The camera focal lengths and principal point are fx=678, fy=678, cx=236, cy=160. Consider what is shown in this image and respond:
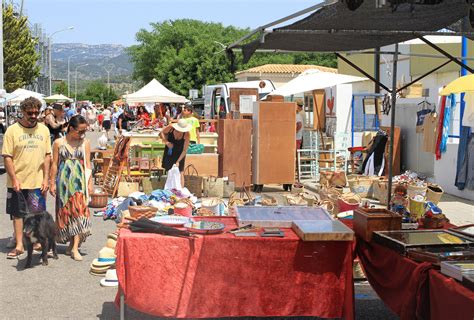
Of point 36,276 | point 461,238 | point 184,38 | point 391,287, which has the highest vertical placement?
point 184,38

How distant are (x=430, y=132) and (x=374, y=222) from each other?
1029 cm

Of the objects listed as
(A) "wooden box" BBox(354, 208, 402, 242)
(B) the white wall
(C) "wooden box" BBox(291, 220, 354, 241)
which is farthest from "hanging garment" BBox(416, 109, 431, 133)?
(C) "wooden box" BBox(291, 220, 354, 241)

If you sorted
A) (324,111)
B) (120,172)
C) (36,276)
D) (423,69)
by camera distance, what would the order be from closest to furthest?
(36,276), (120,172), (324,111), (423,69)

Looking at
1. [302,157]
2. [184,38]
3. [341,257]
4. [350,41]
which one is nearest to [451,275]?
[341,257]

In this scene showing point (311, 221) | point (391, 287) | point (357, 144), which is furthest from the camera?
point (357, 144)

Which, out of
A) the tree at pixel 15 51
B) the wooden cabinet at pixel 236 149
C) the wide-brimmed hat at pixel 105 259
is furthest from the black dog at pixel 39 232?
the tree at pixel 15 51

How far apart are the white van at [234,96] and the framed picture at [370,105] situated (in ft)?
15.2

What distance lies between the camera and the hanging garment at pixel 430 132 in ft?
48.8

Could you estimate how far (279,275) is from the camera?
Answer: 523 cm

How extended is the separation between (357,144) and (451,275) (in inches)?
606

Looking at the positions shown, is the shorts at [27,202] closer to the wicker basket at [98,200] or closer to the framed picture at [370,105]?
the wicker basket at [98,200]

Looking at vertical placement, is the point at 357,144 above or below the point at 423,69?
below

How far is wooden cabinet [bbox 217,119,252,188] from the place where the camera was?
Result: 547 inches

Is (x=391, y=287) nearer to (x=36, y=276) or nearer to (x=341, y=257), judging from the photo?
(x=341, y=257)
